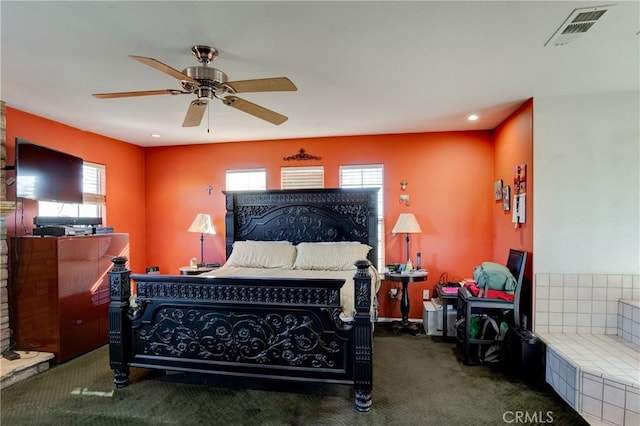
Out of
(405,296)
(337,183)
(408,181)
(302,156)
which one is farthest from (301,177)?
(405,296)

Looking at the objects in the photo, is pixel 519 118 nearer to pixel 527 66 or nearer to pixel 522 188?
pixel 522 188

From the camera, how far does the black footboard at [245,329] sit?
96.0 inches

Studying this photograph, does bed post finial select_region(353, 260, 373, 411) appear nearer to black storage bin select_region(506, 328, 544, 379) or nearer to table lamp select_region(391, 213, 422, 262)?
black storage bin select_region(506, 328, 544, 379)

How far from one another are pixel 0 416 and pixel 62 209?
224 centimetres

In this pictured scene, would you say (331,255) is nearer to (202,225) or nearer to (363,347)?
(363,347)

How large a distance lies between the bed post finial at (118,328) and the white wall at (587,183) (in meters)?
3.74

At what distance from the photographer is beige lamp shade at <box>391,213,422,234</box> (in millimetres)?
4145

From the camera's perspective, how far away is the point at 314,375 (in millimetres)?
2479

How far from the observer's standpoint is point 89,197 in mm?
4172

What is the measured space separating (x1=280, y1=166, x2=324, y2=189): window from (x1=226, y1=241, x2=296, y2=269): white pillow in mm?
950

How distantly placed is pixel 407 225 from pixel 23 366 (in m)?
4.13

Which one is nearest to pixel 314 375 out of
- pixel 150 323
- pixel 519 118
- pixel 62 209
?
pixel 150 323

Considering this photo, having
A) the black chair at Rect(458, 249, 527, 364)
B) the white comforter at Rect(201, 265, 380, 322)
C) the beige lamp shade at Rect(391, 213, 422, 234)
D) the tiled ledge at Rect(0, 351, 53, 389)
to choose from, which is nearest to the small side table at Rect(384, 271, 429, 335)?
the white comforter at Rect(201, 265, 380, 322)

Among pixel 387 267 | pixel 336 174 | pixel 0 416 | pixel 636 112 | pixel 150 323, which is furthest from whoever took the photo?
pixel 336 174
